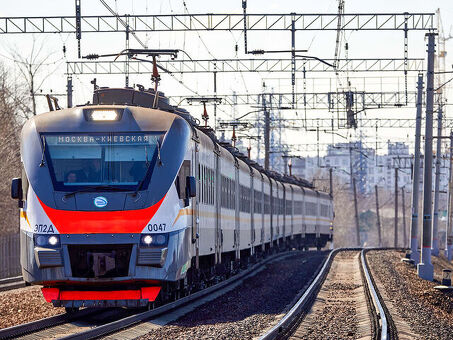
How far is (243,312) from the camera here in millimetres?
18109

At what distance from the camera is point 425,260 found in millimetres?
31969

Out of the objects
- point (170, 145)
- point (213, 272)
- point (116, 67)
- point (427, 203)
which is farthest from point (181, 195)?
point (116, 67)

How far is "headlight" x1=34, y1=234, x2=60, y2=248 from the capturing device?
48.7ft

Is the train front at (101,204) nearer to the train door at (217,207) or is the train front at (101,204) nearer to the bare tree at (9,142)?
the train door at (217,207)

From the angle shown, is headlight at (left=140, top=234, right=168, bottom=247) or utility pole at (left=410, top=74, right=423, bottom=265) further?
utility pole at (left=410, top=74, right=423, bottom=265)

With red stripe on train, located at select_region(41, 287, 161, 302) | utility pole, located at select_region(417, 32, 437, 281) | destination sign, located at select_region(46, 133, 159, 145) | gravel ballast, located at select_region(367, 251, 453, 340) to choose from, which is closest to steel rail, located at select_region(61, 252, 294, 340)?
red stripe on train, located at select_region(41, 287, 161, 302)

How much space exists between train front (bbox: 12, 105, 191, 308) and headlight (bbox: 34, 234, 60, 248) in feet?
0.05

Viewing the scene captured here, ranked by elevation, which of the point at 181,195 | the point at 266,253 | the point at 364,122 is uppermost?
the point at 364,122

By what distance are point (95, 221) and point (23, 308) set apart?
383 centimetres

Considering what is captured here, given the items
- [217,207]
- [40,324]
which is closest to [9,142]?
[217,207]

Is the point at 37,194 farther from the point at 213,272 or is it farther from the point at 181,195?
the point at 213,272

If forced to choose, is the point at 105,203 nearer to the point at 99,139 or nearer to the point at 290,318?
the point at 99,139

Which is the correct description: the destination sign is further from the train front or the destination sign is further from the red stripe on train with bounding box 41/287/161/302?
the red stripe on train with bounding box 41/287/161/302

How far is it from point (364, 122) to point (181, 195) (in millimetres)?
49036
